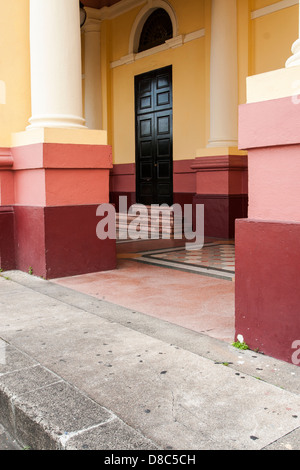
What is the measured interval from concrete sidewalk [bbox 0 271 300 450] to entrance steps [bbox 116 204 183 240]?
Answer: 18.2ft

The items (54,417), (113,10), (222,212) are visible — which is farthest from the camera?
(113,10)

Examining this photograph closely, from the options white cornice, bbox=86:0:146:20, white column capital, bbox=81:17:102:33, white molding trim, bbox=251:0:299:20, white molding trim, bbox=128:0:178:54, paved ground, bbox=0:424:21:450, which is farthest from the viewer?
white column capital, bbox=81:17:102:33

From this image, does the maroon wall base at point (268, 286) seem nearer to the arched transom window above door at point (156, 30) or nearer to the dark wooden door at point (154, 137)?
the dark wooden door at point (154, 137)

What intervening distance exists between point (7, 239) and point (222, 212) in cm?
408

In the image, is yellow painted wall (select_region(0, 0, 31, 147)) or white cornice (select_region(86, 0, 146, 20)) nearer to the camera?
yellow painted wall (select_region(0, 0, 31, 147))

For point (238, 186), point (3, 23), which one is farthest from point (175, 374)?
point (238, 186)

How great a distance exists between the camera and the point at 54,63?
5.08 m

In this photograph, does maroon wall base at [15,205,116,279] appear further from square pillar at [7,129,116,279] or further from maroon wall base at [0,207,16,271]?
maroon wall base at [0,207,16,271]

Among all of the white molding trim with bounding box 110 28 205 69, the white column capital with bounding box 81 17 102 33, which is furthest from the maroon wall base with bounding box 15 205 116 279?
the white column capital with bounding box 81 17 102 33

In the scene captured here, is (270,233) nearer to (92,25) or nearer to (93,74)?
(93,74)

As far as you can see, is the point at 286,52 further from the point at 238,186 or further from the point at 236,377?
the point at 236,377

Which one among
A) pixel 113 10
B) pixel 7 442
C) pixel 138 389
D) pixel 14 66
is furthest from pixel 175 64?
pixel 7 442

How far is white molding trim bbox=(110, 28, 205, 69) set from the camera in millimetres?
9798

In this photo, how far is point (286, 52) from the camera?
8.09m
